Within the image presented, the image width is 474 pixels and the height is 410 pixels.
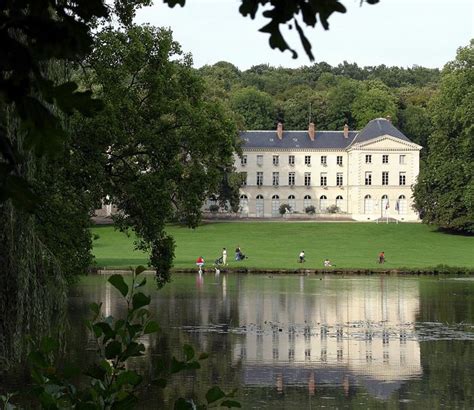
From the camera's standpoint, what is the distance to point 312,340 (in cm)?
2488

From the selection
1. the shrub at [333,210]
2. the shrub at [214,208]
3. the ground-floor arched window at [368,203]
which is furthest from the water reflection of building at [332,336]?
the ground-floor arched window at [368,203]

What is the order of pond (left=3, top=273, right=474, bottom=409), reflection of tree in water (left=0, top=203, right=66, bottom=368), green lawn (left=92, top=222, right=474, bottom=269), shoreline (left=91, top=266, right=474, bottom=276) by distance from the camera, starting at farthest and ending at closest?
green lawn (left=92, top=222, right=474, bottom=269) < shoreline (left=91, top=266, right=474, bottom=276) < pond (left=3, top=273, right=474, bottom=409) < reflection of tree in water (left=0, top=203, right=66, bottom=368)

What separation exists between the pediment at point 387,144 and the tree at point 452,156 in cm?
1678

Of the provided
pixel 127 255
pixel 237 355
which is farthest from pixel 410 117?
pixel 237 355

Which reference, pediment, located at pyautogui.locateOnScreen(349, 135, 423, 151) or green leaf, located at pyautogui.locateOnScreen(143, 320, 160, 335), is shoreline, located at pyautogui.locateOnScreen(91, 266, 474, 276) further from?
green leaf, located at pyautogui.locateOnScreen(143, 320, 160, 335)

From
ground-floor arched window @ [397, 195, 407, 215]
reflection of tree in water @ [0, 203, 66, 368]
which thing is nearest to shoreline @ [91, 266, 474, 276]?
reflection of tree in water @ [0, 203, 66, 368]

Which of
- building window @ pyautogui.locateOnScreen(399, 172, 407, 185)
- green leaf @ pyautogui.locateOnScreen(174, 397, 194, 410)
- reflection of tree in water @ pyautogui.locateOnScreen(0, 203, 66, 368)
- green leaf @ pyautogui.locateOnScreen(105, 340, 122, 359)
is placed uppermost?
building window @ pyautogui.locateOnScreen(399, 172, 407, 185)

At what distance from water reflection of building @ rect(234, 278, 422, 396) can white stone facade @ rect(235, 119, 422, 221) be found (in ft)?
169

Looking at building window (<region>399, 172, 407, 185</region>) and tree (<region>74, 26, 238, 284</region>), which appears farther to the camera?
building window (<region>399, 172, 407, 185</region>)

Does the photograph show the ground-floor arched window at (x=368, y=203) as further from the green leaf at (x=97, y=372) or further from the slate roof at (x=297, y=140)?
the green leaf at (x=97, y=372)

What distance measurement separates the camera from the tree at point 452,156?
67.9 m

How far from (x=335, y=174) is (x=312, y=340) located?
2797 inches

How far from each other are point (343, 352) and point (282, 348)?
57.0 inches

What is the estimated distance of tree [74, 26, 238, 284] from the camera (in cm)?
2088
